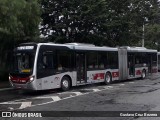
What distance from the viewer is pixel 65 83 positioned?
19172 millimetres

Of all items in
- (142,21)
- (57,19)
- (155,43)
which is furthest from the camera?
(155,43)

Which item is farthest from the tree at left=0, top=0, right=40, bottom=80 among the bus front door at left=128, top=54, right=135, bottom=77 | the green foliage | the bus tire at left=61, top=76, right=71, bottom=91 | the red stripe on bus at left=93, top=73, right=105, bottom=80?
the bus front door at left=128, top=54, right=135, bottom=77

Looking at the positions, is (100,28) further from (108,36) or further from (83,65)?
(83,65)

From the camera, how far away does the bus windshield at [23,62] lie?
17.2 m

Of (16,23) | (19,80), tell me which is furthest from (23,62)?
(16,23)

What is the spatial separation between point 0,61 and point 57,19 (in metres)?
6.52

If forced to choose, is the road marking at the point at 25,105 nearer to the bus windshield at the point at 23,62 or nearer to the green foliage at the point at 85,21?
the bus windshield at the point at 23,62

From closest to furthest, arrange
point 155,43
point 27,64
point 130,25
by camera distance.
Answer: point 27,64
point 130,25
point 155,43

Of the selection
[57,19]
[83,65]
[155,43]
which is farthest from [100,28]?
[155,43]

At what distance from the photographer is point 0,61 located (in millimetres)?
25641

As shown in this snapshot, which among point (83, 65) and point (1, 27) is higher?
point (1, 27)

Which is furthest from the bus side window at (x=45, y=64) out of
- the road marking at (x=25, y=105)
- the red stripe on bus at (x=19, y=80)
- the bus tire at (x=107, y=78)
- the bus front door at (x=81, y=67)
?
the bus tire at (x=107, y=78)

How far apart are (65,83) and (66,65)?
104 cm

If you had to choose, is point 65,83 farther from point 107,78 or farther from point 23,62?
point 107,78
